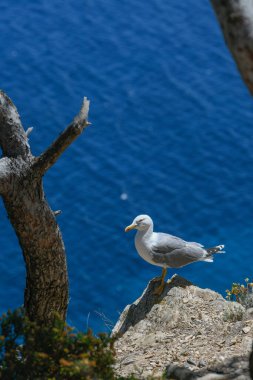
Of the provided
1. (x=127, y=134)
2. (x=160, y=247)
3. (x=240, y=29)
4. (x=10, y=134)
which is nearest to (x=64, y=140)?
(x=10, y=134)

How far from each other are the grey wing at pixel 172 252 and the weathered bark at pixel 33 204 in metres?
1.48

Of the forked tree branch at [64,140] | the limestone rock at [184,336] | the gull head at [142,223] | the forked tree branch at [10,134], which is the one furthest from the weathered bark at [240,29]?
the gull head at [142,223]

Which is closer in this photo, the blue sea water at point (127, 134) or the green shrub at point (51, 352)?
the green shrub at point (51, 352)

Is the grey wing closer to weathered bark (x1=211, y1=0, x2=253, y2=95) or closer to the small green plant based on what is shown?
the small green plant

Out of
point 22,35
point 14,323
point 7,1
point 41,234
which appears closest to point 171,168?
point 22,35

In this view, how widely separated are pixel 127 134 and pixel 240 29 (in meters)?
8.78

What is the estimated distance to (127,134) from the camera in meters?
12.6

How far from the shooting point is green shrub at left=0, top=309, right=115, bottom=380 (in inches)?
179

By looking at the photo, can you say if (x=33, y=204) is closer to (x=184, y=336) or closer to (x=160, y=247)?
(x=184, y=336)

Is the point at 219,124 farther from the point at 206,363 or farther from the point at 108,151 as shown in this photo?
the point at 206,363

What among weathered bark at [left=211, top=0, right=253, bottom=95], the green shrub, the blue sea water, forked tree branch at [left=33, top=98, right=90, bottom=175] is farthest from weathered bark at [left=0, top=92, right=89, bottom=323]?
the blue sea water

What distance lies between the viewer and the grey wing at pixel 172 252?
7.55 metres

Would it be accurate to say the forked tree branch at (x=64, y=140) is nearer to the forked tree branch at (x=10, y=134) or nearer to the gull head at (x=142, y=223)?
the forked tree branch at (x=10, y=134)

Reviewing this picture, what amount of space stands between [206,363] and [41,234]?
1.55 metres
